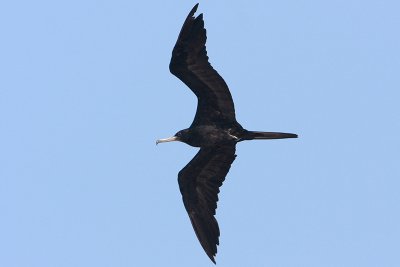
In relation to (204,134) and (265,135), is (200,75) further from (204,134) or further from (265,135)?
(265,135)

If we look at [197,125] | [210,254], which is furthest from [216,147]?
[210,254]

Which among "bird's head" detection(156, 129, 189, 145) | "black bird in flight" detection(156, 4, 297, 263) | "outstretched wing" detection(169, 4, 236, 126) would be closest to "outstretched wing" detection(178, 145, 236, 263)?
"black bird in flight" detection(156, 4, 297, 263)

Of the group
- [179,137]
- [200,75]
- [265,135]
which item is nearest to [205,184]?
[179,137]

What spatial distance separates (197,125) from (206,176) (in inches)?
41.3

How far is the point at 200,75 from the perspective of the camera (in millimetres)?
17375

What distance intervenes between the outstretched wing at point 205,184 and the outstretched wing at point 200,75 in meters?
0.67

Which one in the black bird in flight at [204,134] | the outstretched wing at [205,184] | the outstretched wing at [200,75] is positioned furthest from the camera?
the outstretched wing at [205,184]

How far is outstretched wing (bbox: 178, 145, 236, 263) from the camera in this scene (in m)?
18.0

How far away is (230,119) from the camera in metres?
17.6

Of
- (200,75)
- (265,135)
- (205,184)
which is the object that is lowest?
(205,184)

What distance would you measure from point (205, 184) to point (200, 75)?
224 centimetres

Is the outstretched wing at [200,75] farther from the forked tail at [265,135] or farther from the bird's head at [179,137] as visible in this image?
the forked tail at [265,135]

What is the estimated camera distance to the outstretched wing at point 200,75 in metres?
17.0

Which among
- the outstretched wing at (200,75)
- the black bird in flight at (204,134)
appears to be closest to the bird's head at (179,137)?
the black bird in flight at (204,134)
